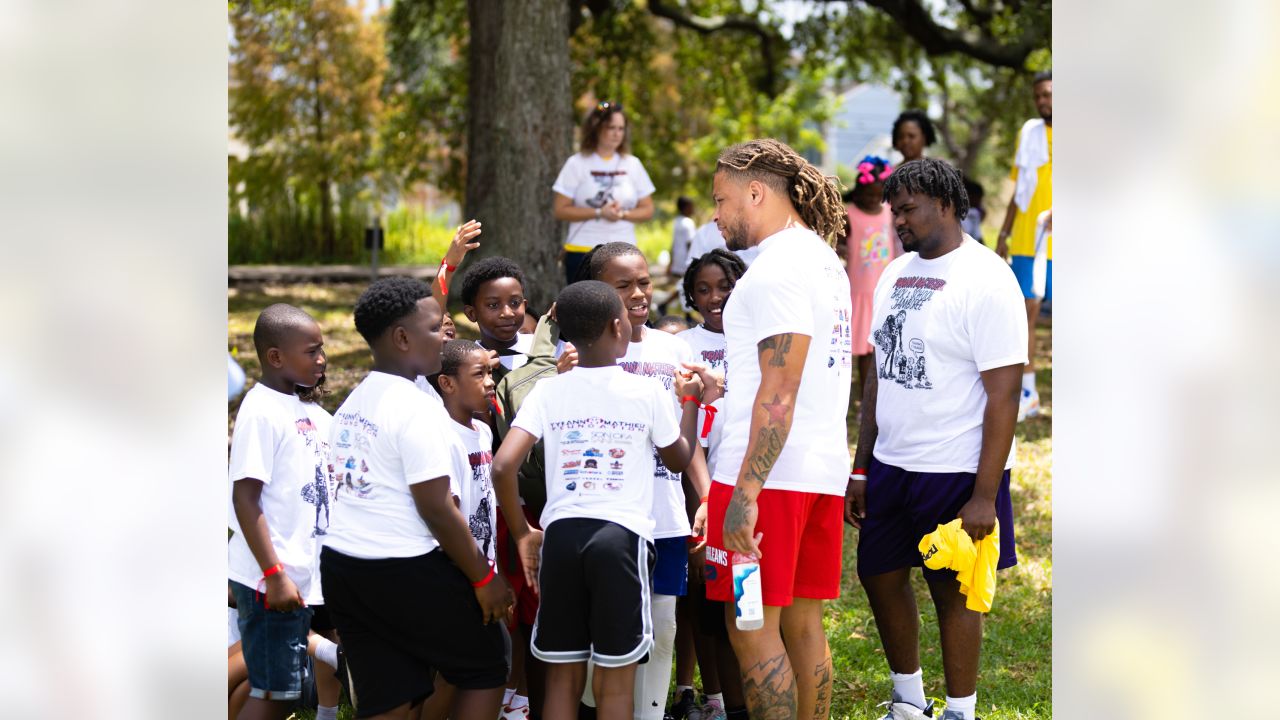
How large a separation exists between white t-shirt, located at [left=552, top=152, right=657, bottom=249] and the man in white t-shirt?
3546mm

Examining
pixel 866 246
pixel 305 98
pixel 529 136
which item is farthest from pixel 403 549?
pixel 305 98

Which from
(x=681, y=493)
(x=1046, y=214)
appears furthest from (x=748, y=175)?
(x=1046, y=214)

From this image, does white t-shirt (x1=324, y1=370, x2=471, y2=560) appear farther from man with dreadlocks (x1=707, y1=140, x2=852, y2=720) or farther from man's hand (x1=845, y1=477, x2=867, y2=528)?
man's hand (x1=845, y1=477, x2=867, y2=528)

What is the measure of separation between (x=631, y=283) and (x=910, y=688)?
167 centimetres

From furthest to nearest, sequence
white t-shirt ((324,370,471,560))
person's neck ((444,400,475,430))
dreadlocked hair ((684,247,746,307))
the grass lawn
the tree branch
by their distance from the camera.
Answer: the tree branch, the grass lawn, dreadlocked hair ((684,247,746,307)), person's neck ((444,400,475,430)), white t-shirt ((324,370,471,560))

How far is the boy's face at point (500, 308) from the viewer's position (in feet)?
14.8

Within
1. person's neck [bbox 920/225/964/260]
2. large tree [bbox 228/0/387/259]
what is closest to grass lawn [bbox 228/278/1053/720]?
person's neck [bbox 920/225/964/260]

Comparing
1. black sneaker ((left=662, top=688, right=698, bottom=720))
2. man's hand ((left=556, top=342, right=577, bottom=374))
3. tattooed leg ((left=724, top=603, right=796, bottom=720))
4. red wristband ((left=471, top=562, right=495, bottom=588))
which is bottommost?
black sneaker ((left=662, top=688, right=698, bottom=720))

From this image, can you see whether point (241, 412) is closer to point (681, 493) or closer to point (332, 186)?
point (681, 493)

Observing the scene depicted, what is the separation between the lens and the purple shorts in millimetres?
4008

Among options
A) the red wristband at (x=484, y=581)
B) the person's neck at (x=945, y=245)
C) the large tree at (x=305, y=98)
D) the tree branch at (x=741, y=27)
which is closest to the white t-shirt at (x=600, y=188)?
the person's neck at (x=945, y=245)

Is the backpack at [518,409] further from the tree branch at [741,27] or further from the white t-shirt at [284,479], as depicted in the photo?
the tree branch at [741,27]
